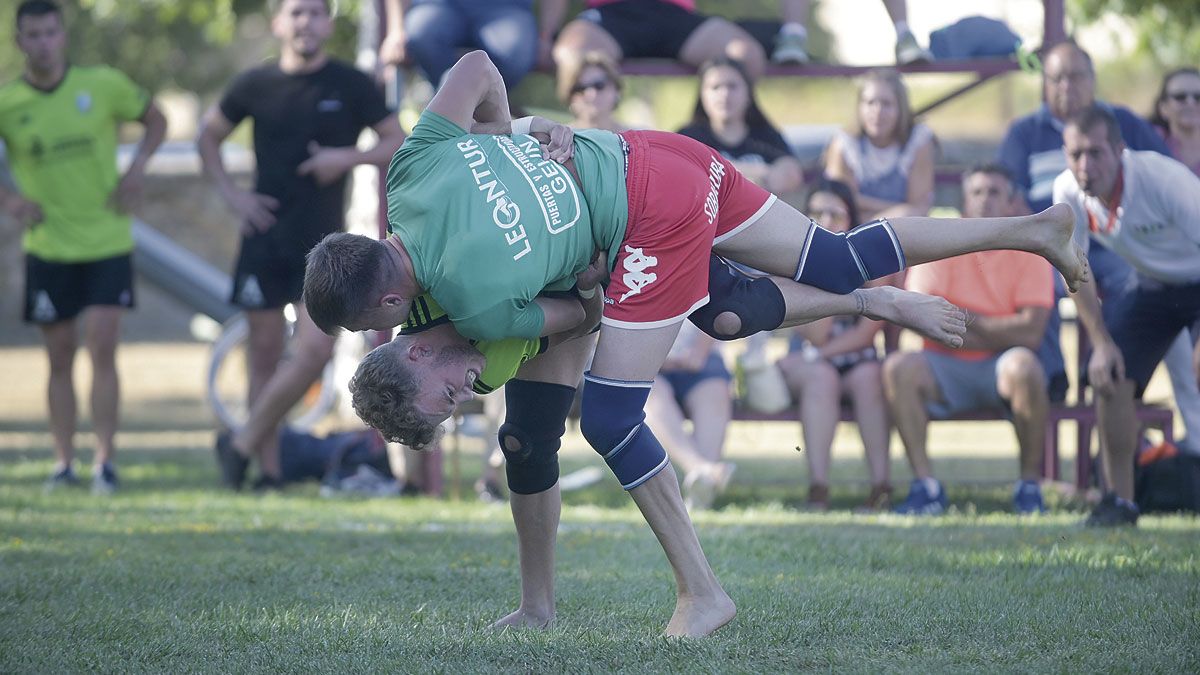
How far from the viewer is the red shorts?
168 inches

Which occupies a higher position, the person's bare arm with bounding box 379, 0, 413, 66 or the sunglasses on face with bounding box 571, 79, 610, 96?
the person's bare arm with bounding box 379, 0, 413, 66

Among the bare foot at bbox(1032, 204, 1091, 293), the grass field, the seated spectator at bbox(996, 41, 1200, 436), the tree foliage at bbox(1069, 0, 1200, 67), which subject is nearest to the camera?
the grass field

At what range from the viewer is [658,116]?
35062 millimetres

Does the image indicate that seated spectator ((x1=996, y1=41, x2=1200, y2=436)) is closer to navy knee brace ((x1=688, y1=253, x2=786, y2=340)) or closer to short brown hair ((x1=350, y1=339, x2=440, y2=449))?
navy knee brace ((x1=688, y1=253, x2=786, y2=340))

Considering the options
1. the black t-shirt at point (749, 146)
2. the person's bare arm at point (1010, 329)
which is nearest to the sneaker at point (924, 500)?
the person's bare arm at point (1010, 329)

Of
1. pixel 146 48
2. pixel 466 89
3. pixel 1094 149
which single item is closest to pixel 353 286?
pixel 466 89

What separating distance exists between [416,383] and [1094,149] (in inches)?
137

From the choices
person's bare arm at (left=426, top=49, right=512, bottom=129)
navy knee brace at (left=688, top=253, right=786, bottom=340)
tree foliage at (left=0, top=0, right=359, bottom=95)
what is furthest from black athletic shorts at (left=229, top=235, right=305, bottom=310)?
tree foliage at (left=0, top=0, right=359, bottom=95)

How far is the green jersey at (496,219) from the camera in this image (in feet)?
13.1

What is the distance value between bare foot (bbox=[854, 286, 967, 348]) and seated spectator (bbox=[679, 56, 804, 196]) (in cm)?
309

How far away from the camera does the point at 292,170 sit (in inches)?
326

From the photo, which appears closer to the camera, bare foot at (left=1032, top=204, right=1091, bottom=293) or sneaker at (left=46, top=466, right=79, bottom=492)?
bare foot at (left=1032, top=204, right=1091, bottom=293)

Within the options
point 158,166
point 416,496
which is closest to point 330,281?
point 416,496

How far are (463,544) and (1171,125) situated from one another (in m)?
4.64
